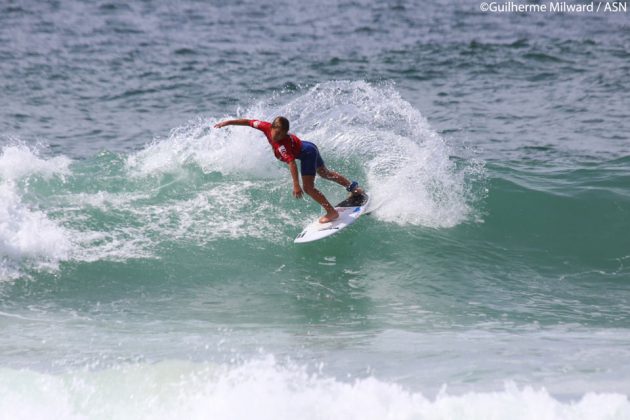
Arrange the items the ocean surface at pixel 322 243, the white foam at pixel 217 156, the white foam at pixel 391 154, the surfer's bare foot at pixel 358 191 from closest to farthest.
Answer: the ocean surface at pixel 322 243
the surfer's bare foot at pixel 358 191
the white foam at pixel 391 154
the white foam at pixel 217 156

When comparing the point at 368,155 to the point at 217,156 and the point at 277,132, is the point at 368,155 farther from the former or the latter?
the point at 277,132

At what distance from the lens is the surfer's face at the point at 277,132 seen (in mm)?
9633

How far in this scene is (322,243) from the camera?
10648mm

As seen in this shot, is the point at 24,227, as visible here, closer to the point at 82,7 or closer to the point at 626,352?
the point at 626,352

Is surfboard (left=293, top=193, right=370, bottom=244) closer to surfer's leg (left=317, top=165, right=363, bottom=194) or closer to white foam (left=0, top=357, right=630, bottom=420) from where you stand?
surfer's leg (left=317, top=165, right=363, bottom=194)

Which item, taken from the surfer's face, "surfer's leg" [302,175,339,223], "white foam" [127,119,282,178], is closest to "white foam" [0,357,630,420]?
the surfer's face

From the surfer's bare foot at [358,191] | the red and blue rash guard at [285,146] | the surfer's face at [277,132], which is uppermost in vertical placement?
the surfer's face at [277,132]

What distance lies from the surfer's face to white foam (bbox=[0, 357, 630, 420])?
337 cm

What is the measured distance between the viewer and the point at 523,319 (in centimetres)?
857

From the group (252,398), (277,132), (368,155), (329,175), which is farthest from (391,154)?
(252,398)

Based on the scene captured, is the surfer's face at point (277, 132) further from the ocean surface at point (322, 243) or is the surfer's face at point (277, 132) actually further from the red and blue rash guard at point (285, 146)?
the ocean surface at point (322, 243)

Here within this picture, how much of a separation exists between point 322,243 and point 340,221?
1.15 feet

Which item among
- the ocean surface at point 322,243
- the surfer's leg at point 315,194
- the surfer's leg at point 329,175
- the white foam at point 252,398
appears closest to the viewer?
the white foam at point 252,398

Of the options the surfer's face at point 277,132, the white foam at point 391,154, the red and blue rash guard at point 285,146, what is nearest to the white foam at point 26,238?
the red and blue rash guard at point 285,146
